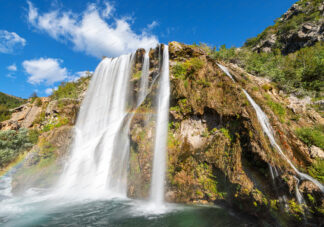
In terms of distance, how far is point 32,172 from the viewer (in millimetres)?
11305

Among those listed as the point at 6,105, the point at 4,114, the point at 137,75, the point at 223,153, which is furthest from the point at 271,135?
the point at 6,105

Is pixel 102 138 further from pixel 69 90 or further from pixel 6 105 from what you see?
pixel 6 105

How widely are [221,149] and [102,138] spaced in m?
9.13

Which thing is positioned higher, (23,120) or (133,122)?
(23,120)

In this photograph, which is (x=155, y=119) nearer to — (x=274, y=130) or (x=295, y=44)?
(x=274, y=130)

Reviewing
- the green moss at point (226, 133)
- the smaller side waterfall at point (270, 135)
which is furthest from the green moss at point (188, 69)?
the smaller side waterfall at point (270, 135)

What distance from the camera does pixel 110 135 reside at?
11.3 m

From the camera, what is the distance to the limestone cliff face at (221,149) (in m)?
5.35

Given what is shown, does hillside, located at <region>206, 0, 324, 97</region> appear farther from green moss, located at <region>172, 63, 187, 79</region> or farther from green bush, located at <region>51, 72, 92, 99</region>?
green bush, located at <region>51, 72, 92, 99</region>

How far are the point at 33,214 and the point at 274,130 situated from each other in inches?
466

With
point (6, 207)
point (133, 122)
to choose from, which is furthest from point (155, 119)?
point (6, 207)

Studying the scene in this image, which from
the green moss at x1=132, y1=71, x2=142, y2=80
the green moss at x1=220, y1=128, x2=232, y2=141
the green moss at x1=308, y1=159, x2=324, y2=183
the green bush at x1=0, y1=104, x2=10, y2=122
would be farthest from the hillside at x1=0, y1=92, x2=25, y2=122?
the green moss at x1=308, y1=159, x2=324, y2=183

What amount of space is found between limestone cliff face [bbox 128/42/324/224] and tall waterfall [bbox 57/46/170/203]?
554 millimetres

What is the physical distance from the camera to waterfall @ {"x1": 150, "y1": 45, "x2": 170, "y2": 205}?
24.7 feet
